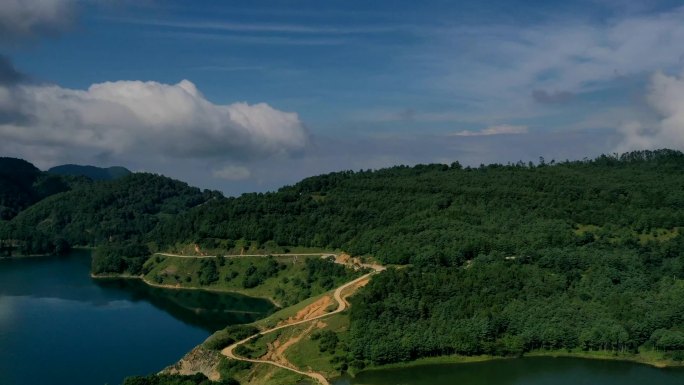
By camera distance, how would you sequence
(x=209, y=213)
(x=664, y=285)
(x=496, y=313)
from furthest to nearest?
1. (x=209, y=213)
2. (x=664, y=285)
3. (x=496, y=313)

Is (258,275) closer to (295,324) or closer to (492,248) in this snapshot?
(295,324)

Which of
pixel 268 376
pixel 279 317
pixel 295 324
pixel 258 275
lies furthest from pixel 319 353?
pixel 258 275

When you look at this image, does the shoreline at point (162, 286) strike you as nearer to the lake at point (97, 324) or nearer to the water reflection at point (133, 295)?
the water reflection at point (133, 295)

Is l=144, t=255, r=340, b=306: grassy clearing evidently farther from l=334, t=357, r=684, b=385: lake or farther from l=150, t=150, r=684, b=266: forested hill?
l=334, t=357, r=684, b=385: lake

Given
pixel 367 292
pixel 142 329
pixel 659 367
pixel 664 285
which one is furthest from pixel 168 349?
pixel 664 285

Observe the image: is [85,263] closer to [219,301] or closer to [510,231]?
[219,301]
